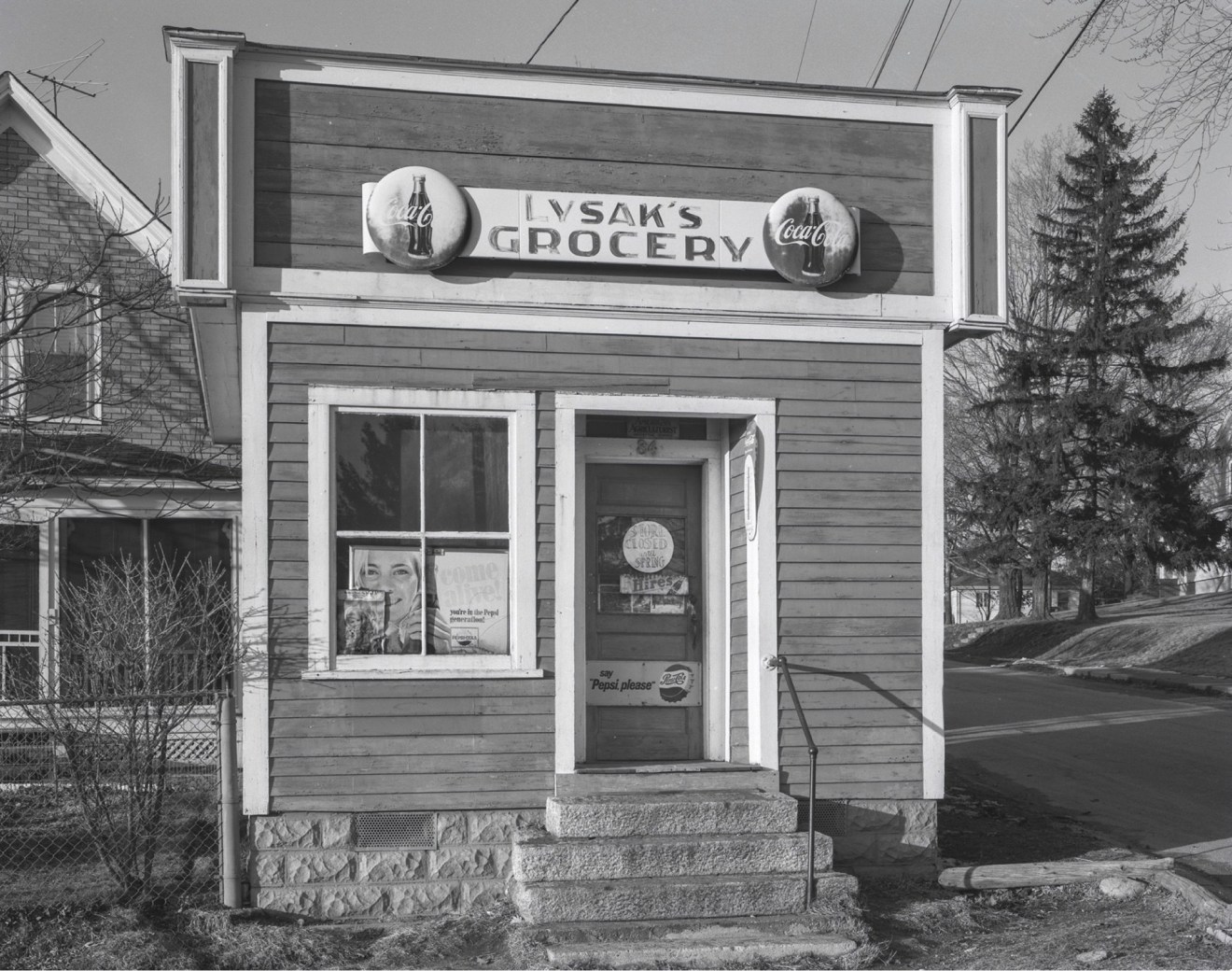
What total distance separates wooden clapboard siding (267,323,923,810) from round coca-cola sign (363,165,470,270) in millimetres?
467

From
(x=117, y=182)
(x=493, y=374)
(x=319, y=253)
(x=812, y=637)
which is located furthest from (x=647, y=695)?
(x=117, y=182)

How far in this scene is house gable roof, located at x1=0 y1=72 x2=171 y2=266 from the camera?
13.5m

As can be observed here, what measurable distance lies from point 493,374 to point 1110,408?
26.5 m

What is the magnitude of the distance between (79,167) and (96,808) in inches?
340

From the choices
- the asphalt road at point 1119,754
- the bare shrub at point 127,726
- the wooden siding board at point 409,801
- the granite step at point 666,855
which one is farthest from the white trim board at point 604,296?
the asphalt road at point 1119,754

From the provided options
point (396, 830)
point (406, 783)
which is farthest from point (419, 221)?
point (396, 830)

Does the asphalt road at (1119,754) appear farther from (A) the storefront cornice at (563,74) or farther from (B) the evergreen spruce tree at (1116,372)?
(B) the evergreen spruce tree at (1116,372)

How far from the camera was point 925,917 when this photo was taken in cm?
710

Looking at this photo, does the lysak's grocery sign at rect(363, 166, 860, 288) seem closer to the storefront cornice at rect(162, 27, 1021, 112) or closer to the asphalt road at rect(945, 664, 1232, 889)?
the storefront cornice at rect(162, 27, 1021, 112)

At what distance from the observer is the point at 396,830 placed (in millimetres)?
7461

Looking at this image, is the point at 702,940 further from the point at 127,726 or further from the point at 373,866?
the point at 127,726

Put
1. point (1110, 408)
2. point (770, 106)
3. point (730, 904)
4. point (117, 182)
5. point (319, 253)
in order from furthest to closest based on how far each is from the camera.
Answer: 1. point (1110, 408)
2. point (117, 182)
3. point (770, 106)
4. point (319, 253)
5. point (730, 904)

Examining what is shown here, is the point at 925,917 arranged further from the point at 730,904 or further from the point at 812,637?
the point at 812,637

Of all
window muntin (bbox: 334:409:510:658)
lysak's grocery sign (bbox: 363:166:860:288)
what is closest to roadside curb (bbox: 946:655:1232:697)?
lysak's grocery sign (bbox: 363:166:860:288)
